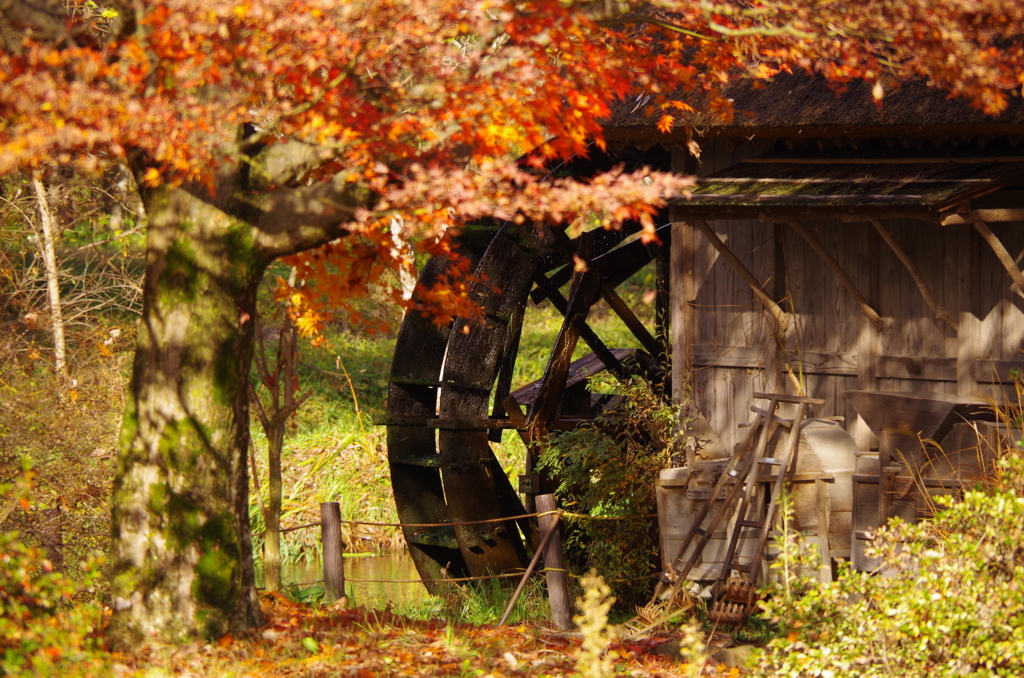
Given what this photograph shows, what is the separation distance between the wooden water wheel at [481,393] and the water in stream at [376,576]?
0.76 meters

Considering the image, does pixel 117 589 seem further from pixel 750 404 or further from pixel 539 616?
pixel 750 404

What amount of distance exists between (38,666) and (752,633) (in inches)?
185

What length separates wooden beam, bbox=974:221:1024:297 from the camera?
695cm

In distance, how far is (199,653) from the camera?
5.44 m

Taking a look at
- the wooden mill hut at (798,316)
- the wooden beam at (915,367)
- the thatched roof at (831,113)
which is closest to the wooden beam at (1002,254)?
the wooden mill hut at (798,316)

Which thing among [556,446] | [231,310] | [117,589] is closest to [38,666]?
[117,589]

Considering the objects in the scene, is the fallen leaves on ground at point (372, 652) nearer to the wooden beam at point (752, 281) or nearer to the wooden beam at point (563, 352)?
the wooden beam at point (752, 281)

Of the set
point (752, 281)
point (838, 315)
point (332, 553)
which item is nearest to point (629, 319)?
point (752, 281)

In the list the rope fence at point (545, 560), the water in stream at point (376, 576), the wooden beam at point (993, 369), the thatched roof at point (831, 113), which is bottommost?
the water in stream at point (376, 576)

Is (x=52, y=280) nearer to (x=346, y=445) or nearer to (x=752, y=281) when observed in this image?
(x=346, y=445)

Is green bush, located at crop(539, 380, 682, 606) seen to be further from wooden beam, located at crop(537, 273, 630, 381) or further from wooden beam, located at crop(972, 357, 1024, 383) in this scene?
→ wooden beam, located at crop(972, 357, 1024, 383)

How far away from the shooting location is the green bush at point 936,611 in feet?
16.8

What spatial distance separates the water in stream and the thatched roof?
16.7ft

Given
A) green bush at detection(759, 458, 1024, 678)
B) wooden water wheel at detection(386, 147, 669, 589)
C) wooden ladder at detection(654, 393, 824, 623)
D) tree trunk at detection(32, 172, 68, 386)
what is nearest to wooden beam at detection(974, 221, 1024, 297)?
wooden ladder at detection(654, 393, 824, 623)
